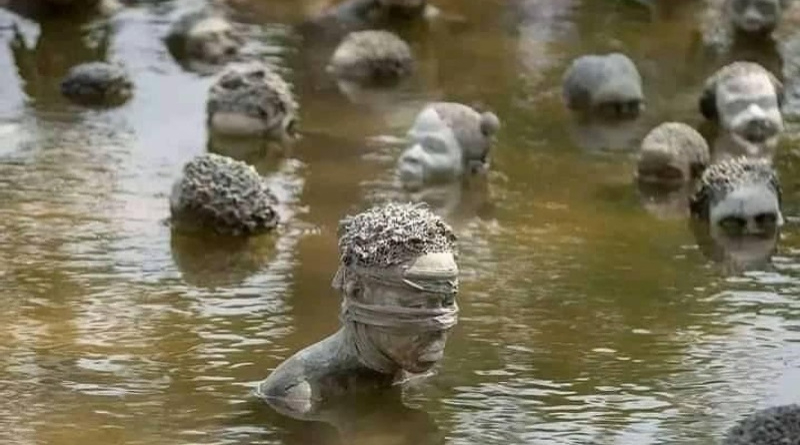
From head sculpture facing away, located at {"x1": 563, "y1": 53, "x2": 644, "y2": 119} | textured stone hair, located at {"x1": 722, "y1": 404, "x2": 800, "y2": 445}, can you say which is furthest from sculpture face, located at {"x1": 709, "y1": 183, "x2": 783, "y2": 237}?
textured stone hair, located at {"x1": 722, "y1": 404, "x2": 800, "y2": 445}

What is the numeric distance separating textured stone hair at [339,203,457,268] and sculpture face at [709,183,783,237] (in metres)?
1.58

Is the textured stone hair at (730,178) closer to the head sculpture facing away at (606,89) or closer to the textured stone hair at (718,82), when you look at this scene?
the textured stone hair at (718,82)

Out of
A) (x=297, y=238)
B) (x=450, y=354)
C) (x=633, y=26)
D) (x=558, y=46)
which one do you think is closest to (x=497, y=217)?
(x=297, y=238)

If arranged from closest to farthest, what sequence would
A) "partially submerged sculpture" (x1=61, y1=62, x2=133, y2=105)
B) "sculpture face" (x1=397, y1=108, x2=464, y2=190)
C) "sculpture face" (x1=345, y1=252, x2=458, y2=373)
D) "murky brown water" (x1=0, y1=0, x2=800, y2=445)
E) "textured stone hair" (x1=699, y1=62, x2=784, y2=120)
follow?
"sculpture face" (x1=345, y1=252, x2=458, y2=373) < "murky brown water" (x1=0, y1=0, x2=800, y2=445) < "sculpture face" (x1=397, y1=108, x2=464, y2=190) < "textured stone hair" (x1=699, y1=62, x2=784, y2=120) < "partially submerged sculpture" (x1=61, y1=62, x2=133, y2=105)

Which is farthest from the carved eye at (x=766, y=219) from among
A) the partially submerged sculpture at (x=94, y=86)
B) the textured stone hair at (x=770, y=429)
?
the partially submerged sculpture at (x=94, y=86)

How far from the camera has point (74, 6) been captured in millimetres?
7602

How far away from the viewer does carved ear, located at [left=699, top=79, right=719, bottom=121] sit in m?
5.89

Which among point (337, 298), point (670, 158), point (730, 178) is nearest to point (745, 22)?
point (670, 158)

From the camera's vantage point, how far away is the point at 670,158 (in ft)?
17.0

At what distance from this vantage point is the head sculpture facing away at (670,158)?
519 cm

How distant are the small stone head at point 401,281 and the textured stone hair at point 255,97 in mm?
2327

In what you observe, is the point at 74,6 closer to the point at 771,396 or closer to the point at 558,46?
the point at 558,46

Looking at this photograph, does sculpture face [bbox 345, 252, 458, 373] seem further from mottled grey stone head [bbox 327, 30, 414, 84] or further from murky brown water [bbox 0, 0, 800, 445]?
mottled grey stone head [bbox 327, 30, 414, 84]

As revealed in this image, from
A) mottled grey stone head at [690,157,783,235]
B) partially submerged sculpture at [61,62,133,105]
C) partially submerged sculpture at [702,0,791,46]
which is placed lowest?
mottled grey stone head at [690,157,783,235]
